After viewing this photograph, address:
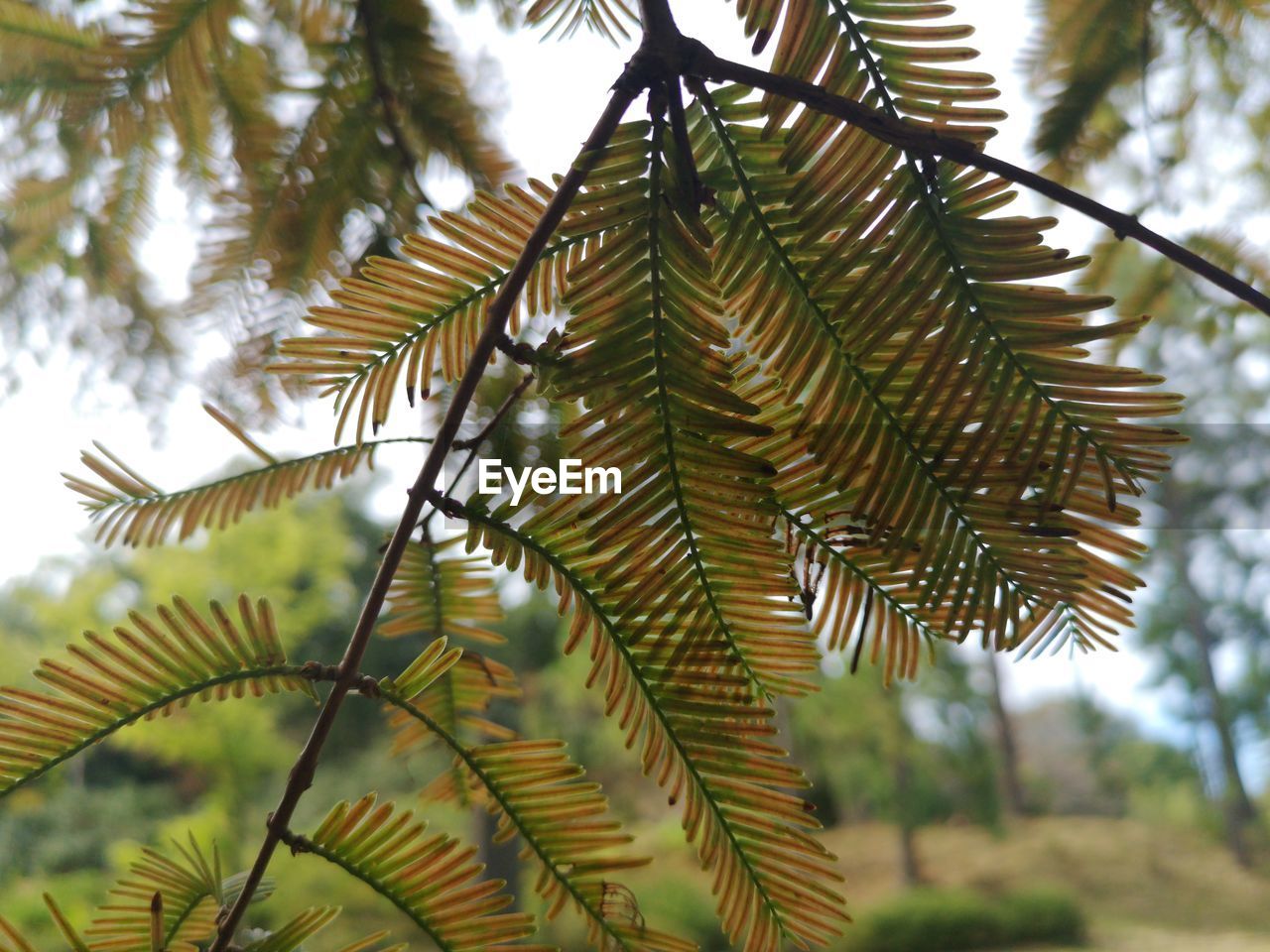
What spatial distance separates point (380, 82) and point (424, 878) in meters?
0.37

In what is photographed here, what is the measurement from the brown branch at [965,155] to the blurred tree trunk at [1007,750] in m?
3.36

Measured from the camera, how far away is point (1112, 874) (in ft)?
10.6

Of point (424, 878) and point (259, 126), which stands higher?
point (259, 126)

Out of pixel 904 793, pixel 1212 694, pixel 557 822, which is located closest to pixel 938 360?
pixel 557 822

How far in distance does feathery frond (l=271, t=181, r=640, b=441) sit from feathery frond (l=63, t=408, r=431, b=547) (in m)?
0.04

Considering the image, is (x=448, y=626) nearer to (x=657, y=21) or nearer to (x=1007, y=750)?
(x=657, y=21)

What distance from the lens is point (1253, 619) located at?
2.64 metres

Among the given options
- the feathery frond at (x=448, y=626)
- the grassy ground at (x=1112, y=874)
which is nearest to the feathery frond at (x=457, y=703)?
the feathery frond at (x=448, y=626)

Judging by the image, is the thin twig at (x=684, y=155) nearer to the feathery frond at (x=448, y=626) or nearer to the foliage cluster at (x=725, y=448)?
the foliage cluster at (x=725, y=448)

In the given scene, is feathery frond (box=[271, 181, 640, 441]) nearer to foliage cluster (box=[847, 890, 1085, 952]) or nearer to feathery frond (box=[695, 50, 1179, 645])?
feathery frond (box=[695, 50, 1179, 645])

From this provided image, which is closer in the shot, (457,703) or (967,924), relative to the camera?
(457,703)

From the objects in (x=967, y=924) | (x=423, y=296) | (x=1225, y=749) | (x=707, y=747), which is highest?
(x=423, y=296)

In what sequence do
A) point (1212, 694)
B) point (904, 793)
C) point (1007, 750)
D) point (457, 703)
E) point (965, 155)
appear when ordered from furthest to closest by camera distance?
1. point (904, 793)
2. point (1007, 750)
3. point (1212, 694)
4. point (457, 703)
5. point (965, 155)

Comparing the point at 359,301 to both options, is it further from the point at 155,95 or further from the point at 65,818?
the point at 65,818
